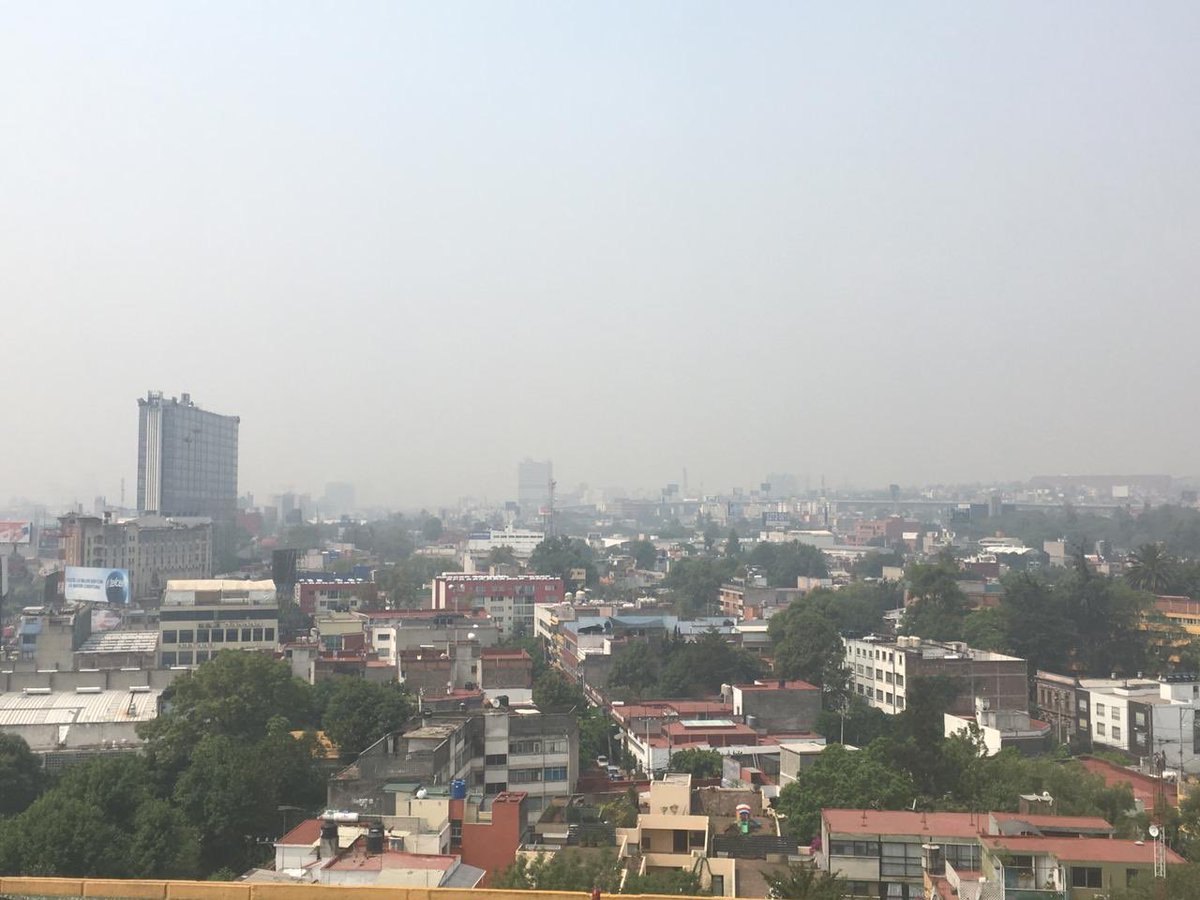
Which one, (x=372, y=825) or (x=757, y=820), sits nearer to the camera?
(x=372, y=825)

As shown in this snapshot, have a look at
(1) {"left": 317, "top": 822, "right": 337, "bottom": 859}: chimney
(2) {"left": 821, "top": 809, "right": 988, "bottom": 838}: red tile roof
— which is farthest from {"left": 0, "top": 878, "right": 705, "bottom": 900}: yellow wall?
(2) {"left": 821, "top": 809, "right": 988, "bottom": 838}: red tile roof

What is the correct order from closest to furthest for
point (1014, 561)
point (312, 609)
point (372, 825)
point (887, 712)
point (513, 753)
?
point (372, 825), point (513, 753), point (887, 712), point (312, 609), point (1014, 561)

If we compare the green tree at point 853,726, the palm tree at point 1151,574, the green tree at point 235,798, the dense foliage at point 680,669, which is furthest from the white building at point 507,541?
the green tree at point 235,798

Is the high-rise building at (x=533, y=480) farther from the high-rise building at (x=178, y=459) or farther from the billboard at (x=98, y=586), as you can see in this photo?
the billboard at (x=98, y=586)

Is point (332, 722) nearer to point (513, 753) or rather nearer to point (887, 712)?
point (513, 753)

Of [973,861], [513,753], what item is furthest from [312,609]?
[973,861]

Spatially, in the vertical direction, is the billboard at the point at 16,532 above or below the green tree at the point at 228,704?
above
